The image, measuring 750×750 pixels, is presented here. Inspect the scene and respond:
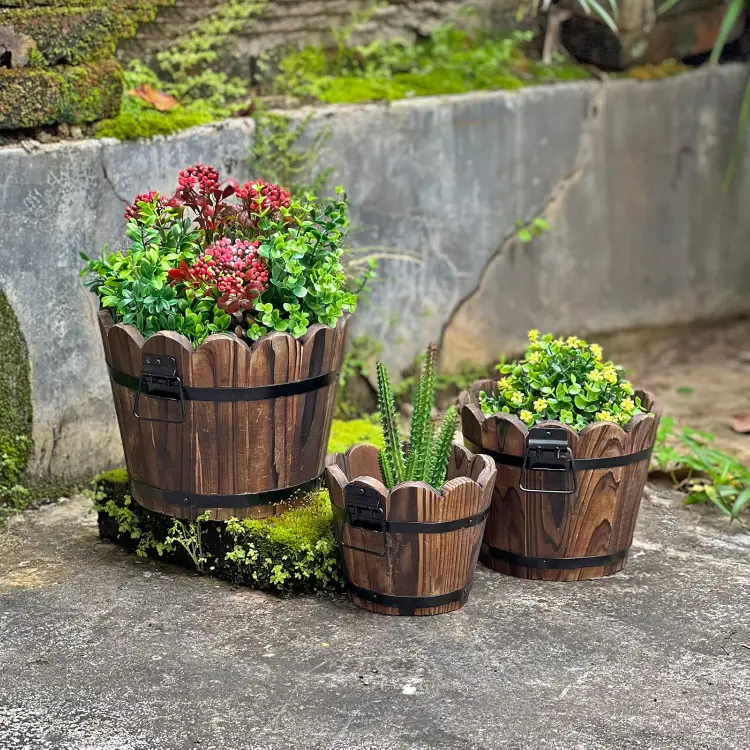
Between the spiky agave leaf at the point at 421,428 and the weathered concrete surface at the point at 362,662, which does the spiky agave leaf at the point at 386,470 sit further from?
the weathered concrete surface at the point at 362,662

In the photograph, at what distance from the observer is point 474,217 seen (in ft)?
16.7

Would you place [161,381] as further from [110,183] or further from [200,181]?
[110,183]

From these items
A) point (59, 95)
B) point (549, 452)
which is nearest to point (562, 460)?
point (549, 452)

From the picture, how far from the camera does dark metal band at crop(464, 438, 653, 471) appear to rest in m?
3.30

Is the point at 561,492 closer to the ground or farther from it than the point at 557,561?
farther from it

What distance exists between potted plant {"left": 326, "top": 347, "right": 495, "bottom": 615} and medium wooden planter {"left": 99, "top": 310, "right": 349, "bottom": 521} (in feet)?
Answer: 0.55

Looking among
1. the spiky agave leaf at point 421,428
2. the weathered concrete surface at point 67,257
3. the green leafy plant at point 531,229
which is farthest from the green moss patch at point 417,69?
the spiky agave leaf at point 421,428

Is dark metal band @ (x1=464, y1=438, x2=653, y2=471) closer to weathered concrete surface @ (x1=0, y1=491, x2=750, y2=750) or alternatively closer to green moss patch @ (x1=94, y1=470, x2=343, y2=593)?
weathered concrete surface @ (x1=0, y1=491, x2=750, y2=750)

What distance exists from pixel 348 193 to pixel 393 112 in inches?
14.9

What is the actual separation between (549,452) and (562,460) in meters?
0.04

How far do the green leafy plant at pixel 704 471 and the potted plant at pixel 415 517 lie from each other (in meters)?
1.17

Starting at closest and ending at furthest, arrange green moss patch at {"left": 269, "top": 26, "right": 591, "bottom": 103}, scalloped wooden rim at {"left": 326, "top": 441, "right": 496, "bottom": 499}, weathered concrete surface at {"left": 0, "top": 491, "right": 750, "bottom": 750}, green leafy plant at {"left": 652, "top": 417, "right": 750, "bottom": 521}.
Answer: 1. weathered concrete surface at {"left": 0, "top": 491, "right": 750, "bottom": 750}
2. scalloped wooden rim at {"left": 326, "top": 441, "right": 496, "bottom": 499}
3. green leafy plant at {"left": 652, "top": 417, "right": 750, "bottom": 521}
4. green moss patch at {"left": 269, "top": 26, "right": 591, "bottom": 103}

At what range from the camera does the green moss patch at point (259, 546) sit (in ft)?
10.9

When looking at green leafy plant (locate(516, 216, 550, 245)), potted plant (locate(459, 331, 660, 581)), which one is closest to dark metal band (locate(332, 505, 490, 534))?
potted plant (locate(459, 331, 660, 581))
